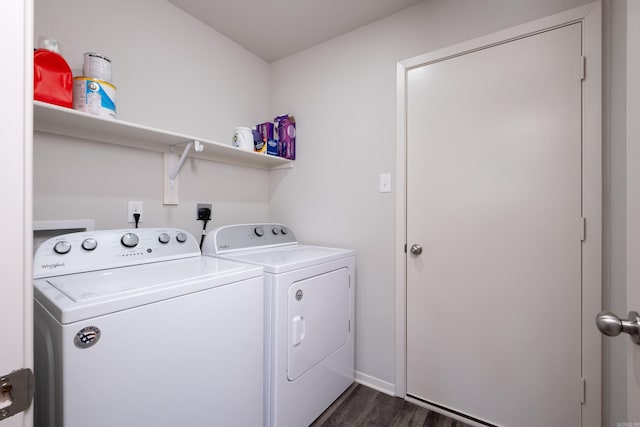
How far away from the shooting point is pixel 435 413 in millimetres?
1606

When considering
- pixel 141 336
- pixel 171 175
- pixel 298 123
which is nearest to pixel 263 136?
pixel 298 123

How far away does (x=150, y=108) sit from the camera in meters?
1.63

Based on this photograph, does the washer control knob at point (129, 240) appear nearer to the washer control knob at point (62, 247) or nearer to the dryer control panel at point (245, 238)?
the washer control knob at point (62, 247)

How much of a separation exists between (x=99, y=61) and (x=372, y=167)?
5.06 feet

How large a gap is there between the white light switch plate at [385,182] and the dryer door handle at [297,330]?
3.09 ft

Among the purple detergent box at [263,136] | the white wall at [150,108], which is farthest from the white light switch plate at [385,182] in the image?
the white wall at [150,108]

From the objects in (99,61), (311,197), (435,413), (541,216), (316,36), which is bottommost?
(435,413)

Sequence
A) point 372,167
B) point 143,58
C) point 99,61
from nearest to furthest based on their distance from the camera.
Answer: point 99,61 → point 143,58 → point 372,167

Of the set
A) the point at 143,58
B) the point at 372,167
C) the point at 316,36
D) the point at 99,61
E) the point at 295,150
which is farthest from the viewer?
the point at 295,150

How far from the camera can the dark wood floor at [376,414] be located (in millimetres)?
1523

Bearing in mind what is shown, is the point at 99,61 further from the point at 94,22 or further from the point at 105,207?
the point at 105,207

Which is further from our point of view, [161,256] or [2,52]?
[161,256]

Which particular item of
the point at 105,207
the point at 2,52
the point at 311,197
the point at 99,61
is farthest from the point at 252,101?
the point at 2,52

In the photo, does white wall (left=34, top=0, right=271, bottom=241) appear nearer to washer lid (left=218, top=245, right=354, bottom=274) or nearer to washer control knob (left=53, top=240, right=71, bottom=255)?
washer control knob (left=53, top=240, right=71, bottom=255)
